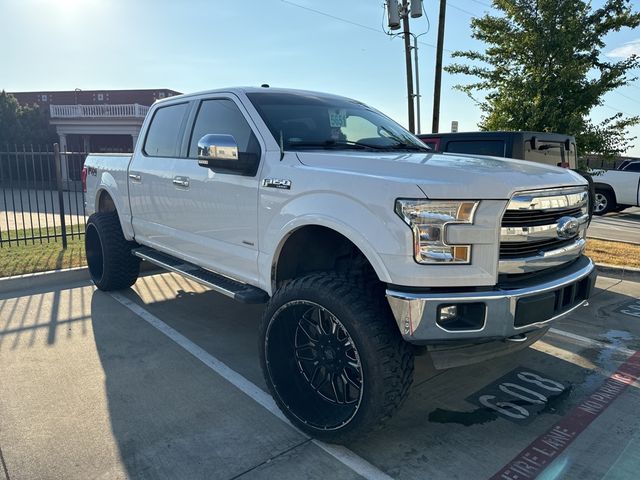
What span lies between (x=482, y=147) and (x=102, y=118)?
83.7 ft

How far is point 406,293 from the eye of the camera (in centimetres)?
243

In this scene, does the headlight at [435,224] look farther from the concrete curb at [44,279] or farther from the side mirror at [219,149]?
the concrete curb at [44,279]

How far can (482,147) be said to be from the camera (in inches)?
265

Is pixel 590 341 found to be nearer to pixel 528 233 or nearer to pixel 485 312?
pixel 528 233

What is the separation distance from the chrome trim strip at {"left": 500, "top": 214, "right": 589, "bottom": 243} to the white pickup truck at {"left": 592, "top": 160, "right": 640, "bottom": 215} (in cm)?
1411

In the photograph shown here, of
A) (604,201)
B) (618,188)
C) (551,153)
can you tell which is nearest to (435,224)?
(551,153)

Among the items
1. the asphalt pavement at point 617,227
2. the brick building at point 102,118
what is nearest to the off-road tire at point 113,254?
the asphalt pavement at point 617,227

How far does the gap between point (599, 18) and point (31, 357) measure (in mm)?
9090

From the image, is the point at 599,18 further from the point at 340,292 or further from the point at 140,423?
the point at 140,423

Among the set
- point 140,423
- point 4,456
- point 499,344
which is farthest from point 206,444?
point 499,344

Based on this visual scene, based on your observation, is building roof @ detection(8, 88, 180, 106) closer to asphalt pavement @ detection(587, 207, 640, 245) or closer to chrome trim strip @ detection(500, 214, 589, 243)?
asphalt pavement @ detection(587, 207, 640, 245)

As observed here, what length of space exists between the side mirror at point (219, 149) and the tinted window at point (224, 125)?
10cm

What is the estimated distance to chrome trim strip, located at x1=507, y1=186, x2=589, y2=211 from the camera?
2.50m

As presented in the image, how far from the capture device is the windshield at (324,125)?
11.5ft
